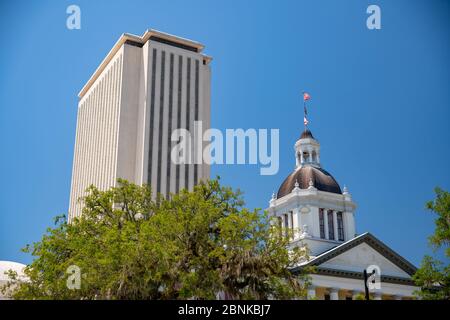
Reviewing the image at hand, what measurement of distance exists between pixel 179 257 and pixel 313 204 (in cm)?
4537

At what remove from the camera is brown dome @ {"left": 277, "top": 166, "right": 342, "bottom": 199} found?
2958 inches

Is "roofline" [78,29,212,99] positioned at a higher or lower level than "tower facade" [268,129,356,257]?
higher

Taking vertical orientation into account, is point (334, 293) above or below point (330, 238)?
below

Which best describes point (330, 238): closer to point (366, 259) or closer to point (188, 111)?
point (366, 259)

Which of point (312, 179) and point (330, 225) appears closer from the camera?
point (330, 225)

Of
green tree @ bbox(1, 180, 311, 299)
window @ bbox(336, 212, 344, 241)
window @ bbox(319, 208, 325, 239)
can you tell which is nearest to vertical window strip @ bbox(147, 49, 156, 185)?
window @ bbox(319, 208, 325, 239)

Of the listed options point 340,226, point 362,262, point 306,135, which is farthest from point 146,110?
point 362,262

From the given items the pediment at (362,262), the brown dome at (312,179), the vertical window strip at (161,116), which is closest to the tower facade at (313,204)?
the brown dome at (312,179)

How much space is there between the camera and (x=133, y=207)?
1467 inches

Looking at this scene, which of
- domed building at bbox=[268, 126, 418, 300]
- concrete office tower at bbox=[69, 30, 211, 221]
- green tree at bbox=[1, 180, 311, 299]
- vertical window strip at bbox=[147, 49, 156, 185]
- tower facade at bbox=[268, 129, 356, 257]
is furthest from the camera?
concrete office tower at bbox=[69, 30, 211, 221]

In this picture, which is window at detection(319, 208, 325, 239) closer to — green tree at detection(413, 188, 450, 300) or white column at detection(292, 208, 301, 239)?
white column at detection(292, 208, 301, 239)

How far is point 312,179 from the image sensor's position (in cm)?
7469
